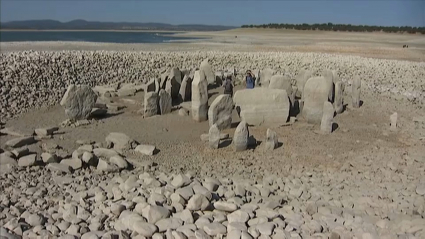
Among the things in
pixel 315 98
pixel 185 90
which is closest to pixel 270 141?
pixel 315 98

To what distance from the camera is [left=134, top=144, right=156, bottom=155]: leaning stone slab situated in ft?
33.4

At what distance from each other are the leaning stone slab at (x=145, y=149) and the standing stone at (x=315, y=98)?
16.2ft

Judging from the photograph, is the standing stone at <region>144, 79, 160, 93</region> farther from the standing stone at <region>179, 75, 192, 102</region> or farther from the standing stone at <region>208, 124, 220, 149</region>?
the standing stone at <region>208, 124, 220, 149</region>

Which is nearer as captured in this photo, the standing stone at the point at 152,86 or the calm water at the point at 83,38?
the standing stone at the point at 152,86

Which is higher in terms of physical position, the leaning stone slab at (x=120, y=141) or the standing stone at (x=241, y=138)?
the standing stone at (x=241, y=138)

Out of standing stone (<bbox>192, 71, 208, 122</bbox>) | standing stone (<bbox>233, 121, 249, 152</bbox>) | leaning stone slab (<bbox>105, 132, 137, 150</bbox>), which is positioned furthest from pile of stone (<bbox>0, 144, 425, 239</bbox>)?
standing stone (<bbox>192, 71, 208, 122</bbox>)

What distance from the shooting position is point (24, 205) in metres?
7.48

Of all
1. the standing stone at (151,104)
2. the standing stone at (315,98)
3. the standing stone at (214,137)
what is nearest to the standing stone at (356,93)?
the standing stone at (315,98)

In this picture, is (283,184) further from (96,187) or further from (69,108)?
(69,108)

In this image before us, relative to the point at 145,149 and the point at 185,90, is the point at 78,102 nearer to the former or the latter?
the point at 145,149

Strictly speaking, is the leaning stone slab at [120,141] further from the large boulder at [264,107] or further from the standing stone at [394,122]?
the standing stone at [394,122]

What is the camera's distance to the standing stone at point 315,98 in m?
12.4

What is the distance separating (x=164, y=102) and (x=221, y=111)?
8.39ft

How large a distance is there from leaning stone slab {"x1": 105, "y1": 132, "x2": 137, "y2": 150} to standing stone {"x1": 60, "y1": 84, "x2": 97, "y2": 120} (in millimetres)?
2463
